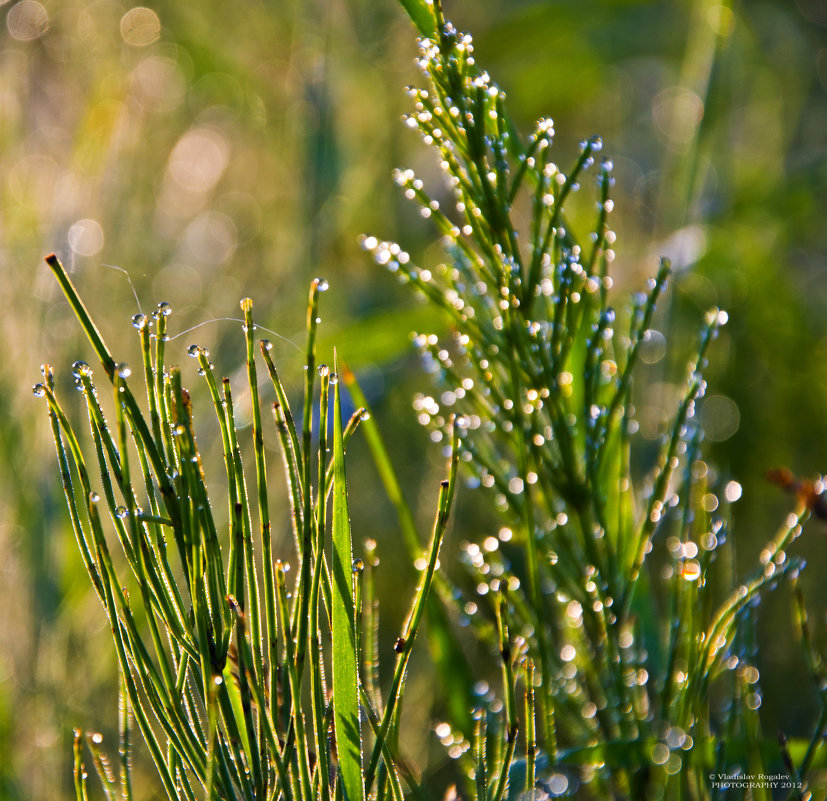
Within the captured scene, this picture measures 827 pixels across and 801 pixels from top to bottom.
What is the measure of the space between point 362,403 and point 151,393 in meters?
0.15

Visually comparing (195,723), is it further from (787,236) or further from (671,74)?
(671,74)

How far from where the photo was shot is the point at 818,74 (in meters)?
1.46

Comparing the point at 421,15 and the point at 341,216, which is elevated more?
the point at 341,216

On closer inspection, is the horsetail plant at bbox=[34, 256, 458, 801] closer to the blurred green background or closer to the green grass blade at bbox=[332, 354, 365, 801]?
the green grass blade at bbox=[332, 354, 365, 801]

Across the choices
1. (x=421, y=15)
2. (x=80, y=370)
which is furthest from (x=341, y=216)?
(x=80, y=370)

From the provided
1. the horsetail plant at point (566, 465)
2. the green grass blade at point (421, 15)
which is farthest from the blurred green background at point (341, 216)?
the green grass blade at point (421, 15)

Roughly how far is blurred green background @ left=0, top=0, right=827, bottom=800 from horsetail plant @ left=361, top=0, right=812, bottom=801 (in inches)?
10.9

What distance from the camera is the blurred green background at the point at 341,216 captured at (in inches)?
30.7

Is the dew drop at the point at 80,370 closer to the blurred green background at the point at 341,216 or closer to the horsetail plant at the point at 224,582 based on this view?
the horsetail plant at the point at 224,582

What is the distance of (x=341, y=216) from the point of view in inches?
44.5

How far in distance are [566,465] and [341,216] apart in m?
0.76

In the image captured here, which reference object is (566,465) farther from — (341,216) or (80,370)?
(341,216)

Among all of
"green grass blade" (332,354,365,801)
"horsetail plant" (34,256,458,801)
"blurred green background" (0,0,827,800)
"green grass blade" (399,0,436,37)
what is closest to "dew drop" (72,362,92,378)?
"horsetail plant" (34,256,458,801)

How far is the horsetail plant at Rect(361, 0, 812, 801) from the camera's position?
39 centimetres
